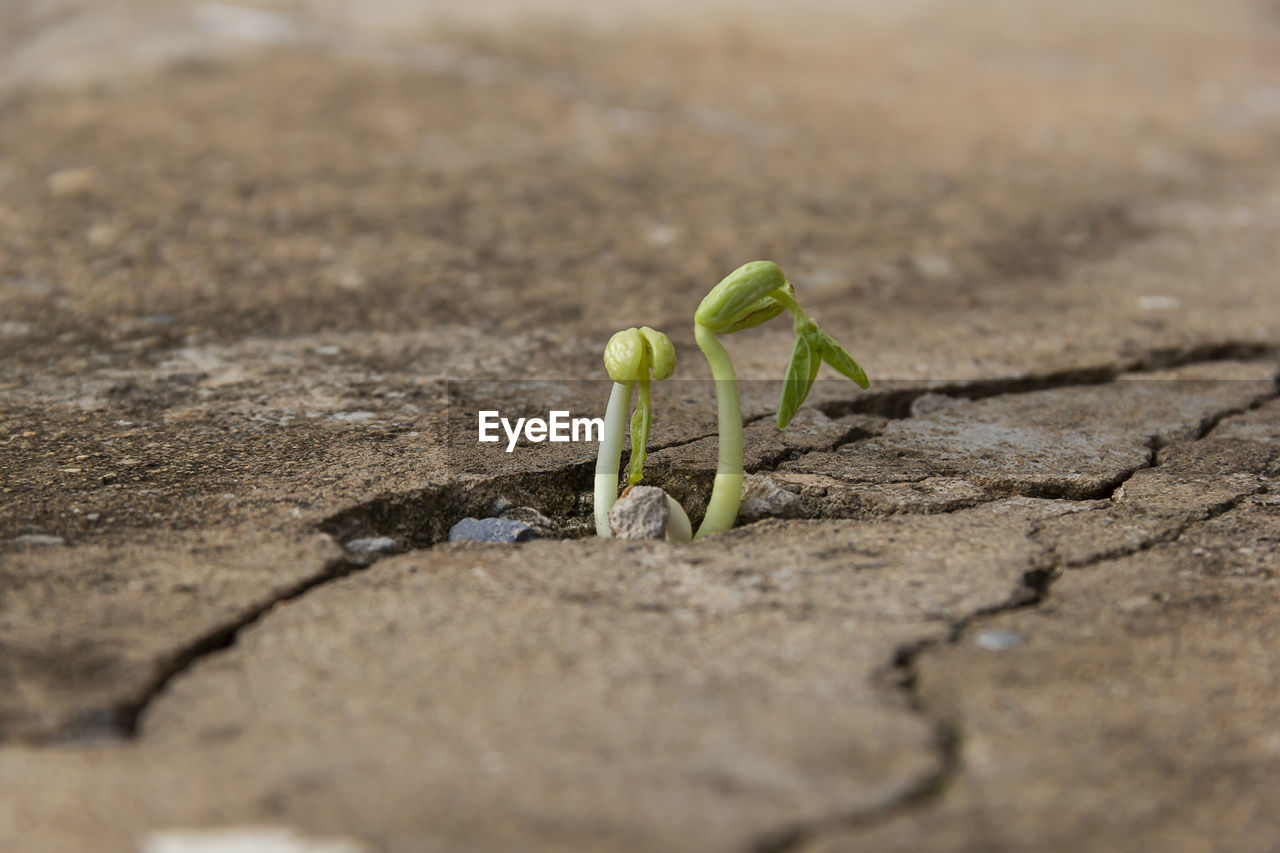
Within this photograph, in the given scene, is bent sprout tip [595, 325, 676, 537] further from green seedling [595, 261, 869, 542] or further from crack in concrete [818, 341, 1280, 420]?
crack in concrete [818, 341, 1280, 420]

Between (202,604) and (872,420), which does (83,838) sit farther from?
(872,420)

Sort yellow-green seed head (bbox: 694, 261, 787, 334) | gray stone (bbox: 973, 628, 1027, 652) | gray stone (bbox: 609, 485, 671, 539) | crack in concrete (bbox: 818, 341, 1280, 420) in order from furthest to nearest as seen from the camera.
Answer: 1. crack in concrete (bbox: 818, 341, 1280, 420)
2. gray stone (bbox: 609, 485, 671, 539)
3. yellow-green seed head (bbox: 694, 261, 787, 334)
4. gray stone (bbox: 973, 628, 1027, 652)

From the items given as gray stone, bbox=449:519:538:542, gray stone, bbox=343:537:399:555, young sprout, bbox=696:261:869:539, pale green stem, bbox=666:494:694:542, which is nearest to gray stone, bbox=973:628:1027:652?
young sprout, bbox=696:261:869:539

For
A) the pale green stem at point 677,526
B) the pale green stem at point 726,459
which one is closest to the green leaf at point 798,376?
the pale green stem at point 726,459

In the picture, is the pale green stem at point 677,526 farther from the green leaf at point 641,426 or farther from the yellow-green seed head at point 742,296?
the yellow-green seed head at point 742,296

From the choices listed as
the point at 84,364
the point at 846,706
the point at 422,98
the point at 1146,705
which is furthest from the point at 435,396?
the point at 422,98

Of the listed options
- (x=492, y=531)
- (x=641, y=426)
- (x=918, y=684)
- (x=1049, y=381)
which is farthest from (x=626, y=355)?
(x=1049, y=381)
